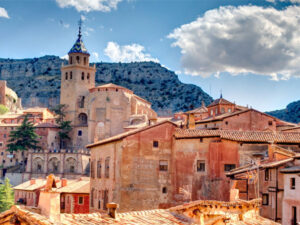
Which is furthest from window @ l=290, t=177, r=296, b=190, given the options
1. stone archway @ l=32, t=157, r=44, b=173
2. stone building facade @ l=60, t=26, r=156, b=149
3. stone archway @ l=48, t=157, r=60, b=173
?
stone archway @ l=32, t=157, r=44, b=173

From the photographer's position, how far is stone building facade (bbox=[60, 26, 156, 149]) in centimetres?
8612

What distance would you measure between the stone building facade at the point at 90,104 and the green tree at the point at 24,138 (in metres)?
6.71

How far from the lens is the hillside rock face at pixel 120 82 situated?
158 metres

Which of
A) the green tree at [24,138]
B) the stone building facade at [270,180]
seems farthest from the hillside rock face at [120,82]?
the stone building facade at [270,180]

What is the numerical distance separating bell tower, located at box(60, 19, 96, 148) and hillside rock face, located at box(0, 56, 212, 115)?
54833 mm

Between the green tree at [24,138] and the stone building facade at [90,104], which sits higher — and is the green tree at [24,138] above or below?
below

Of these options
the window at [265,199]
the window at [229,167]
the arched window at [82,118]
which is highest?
the arched window at [82,118]

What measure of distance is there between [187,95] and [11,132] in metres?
79.9

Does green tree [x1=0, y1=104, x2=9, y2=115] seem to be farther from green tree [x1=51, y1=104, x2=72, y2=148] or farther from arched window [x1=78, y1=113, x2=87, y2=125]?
arched window [x1=78, y1=113, x2=87, y2=125]

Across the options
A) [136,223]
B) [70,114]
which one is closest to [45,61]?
[70,114]

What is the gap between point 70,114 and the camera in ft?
311

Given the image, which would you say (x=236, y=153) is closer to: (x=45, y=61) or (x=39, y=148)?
(x=39, y=148)

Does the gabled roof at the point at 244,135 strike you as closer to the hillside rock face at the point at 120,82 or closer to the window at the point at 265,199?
the window at the point at 265,199

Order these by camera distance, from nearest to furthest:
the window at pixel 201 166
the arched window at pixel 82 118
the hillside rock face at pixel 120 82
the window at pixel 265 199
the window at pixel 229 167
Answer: the window at pixel 265 199
the window at pixel 229 167
the window at pixel 201 166
the arched window at pixel 82 118
the hillside rock face at pixel 120 82
